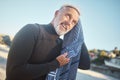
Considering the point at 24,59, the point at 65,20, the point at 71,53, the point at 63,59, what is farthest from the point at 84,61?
the point at 24,59

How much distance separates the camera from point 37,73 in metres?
1.86

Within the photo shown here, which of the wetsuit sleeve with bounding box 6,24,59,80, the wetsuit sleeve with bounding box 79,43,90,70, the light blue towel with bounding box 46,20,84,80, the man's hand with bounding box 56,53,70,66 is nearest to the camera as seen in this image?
the wetsuit sleeve with bounding box 6,24,59,80

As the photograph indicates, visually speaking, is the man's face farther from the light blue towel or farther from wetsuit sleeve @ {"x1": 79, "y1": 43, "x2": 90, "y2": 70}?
wetsuit sleeve @ {"x1": 79, "y1": 43, "x2": 90, "y2": 70}

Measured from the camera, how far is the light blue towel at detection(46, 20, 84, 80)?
7.01 ft

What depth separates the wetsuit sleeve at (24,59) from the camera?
1.82m

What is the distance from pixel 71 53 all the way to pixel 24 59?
53cm

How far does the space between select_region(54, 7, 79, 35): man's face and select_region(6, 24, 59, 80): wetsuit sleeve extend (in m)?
0.27

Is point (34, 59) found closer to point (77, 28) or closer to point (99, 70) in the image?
point (77, 28)

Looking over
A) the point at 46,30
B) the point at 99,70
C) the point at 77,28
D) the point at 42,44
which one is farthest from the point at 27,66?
the point at 99,70

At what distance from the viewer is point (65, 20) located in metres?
2.04

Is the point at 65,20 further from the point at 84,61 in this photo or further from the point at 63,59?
the point at 84,61

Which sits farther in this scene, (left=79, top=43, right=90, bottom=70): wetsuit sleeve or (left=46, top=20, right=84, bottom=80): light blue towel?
(left=79, top=43, right=90, bottom=70): wetsuit sleeve

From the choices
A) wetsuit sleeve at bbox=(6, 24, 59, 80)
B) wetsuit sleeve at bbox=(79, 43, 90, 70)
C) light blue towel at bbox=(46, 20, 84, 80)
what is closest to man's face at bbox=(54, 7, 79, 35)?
light blue towel at bbox=(46, 20, 84, 80)

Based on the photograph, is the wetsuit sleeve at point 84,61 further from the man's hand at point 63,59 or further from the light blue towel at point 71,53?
the man's hand at point 63,59
